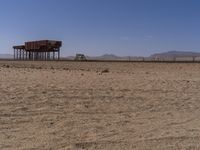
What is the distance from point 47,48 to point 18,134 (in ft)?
236

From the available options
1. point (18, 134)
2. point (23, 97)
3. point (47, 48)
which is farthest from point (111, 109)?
point (47, 48)

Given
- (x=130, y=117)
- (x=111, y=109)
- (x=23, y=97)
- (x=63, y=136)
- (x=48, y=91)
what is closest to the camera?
(x=63, y=136)

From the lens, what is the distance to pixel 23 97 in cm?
1186

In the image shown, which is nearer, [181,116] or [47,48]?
[181,116]

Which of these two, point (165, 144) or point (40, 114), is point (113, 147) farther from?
point (40, 114)

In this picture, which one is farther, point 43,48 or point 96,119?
→ point 43,48

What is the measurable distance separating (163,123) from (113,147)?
7.86ft

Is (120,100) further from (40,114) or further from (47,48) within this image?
(47,48)

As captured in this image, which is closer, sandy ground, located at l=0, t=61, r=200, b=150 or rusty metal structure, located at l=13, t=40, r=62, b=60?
sandy ground, located at l=0, t=61, r=200, b=150

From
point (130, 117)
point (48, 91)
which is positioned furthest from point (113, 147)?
point (48, 91)

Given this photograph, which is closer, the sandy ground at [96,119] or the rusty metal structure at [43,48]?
the sandy ground at [96,119]

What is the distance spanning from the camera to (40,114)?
380 inches

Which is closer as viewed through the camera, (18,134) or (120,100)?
(18,134)

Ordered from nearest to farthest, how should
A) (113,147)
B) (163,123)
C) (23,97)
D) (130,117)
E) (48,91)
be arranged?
(113,147)
(163,123)
(130,117)
(23,97)
(48,91)
